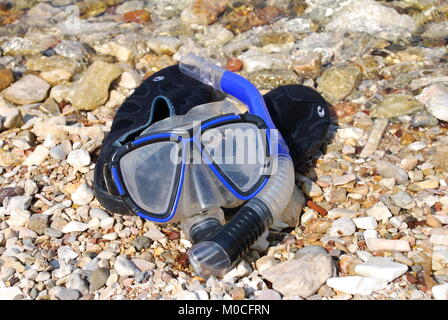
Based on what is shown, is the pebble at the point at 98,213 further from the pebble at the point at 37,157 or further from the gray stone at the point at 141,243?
the pebble at the point at 37,157

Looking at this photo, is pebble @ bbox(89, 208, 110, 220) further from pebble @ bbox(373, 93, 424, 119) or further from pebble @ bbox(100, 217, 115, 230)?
pebble @ bbox(373, 93, 424, 119)

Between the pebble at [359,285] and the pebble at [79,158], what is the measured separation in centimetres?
195

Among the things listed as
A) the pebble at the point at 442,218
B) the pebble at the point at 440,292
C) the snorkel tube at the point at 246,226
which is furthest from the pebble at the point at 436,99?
the pebble at the point at 440,292

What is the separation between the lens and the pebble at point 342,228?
3.32m

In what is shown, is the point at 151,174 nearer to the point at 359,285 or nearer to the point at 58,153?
the point at 58,153

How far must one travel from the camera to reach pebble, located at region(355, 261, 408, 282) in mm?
2885

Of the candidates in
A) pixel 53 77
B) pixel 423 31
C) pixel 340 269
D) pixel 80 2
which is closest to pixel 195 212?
pixel 340 269

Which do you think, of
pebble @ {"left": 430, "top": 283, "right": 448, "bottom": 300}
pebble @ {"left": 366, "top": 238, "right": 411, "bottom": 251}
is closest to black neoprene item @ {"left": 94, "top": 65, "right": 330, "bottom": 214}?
pebble @ {"left": 366, "top": 238, "right": 411, "bottom": 251}

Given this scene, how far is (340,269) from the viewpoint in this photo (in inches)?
120

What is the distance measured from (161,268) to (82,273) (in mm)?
419

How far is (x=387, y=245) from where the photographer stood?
317cm

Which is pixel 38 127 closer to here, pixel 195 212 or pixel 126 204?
pixel 126 204

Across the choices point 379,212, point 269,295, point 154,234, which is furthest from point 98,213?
point 379,212
